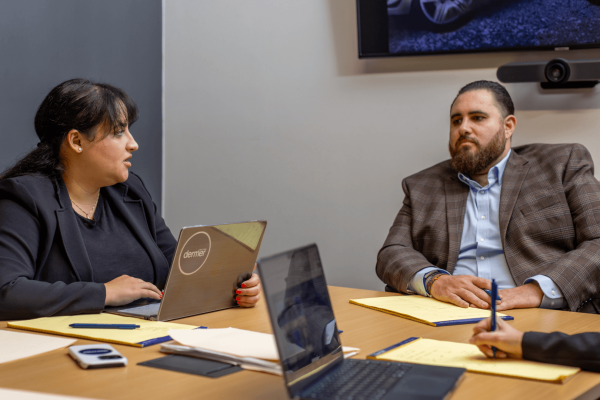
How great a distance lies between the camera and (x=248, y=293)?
1586 millimetres

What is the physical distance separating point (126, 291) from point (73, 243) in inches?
11.0

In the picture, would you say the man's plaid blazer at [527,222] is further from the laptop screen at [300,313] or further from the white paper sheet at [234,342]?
the laptop screen at [300,313]

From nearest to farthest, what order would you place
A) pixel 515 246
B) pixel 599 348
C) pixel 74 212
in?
pixel 599 348
pixel 74 212
pixel 515 246

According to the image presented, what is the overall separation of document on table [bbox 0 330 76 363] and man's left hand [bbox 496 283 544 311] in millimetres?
1105

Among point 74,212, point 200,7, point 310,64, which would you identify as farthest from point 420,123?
point 74,212

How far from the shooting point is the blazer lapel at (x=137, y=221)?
1.91 meters

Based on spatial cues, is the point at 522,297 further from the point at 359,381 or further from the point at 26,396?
the point at 26,396

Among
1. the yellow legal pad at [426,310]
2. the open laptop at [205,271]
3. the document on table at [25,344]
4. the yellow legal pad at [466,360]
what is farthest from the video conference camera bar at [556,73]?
the document on table at [25,344]

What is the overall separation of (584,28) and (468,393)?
6.43 ft

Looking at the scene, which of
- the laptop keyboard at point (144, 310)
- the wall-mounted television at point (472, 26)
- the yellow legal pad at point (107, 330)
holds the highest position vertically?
the wall-mounted television at point (472, 26)

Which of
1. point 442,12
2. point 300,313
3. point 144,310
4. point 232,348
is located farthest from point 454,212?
point 300,313

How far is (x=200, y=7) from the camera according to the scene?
128 inches

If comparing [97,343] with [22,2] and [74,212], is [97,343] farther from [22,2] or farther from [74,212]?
[22,2]

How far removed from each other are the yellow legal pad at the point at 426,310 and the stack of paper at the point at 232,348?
35 centimetres
